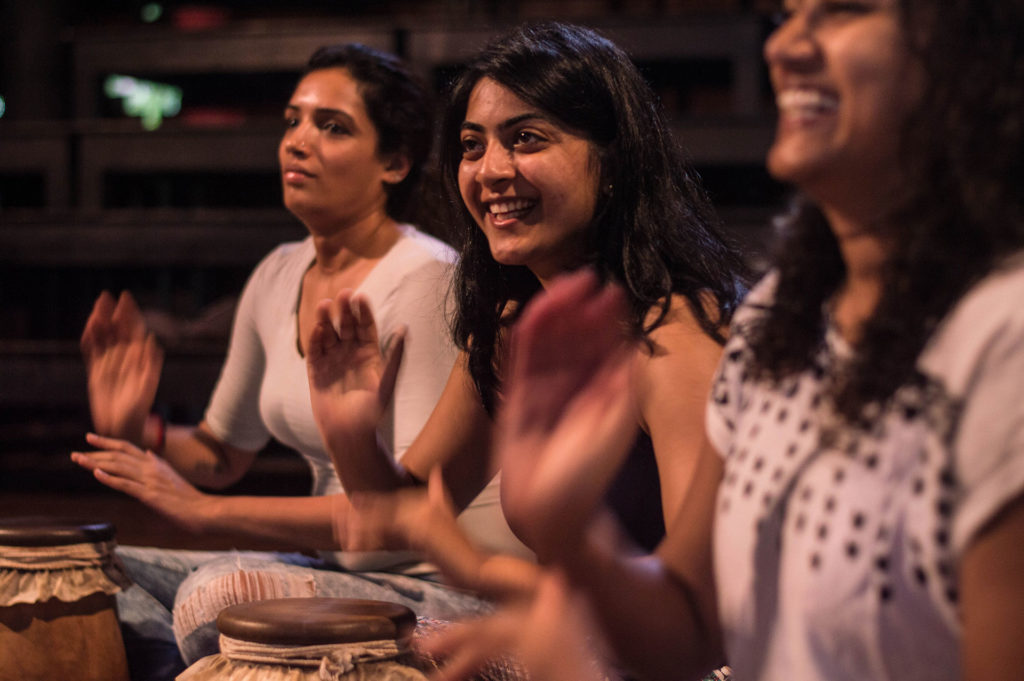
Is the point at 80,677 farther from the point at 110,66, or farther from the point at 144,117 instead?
the point at 144,117

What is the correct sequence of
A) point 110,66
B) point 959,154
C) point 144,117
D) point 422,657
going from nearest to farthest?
point 959,154, point 422,657, point 110,66, point 144,117

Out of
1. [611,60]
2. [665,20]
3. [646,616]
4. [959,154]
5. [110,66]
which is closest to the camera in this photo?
[959,154]

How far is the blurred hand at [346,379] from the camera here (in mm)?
1672

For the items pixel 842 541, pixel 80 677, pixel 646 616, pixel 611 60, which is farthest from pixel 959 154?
pixel 80 677

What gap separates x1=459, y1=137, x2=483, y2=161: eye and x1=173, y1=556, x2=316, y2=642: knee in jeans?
2.90 feet

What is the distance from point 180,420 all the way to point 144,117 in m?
1.98

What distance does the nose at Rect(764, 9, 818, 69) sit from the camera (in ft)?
3.25

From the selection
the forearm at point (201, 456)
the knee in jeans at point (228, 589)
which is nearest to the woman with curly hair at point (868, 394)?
the knee in jeans at point (228, 589)

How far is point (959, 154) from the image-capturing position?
92 cm

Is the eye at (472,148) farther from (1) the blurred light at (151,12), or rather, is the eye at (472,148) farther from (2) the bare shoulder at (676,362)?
(1) the blurred light at (151,12)

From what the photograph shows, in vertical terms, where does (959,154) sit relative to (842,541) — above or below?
above

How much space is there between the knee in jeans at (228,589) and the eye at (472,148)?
883 mm

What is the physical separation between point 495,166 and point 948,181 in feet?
3.64

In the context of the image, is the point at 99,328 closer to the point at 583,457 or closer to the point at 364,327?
the point at 364,327
